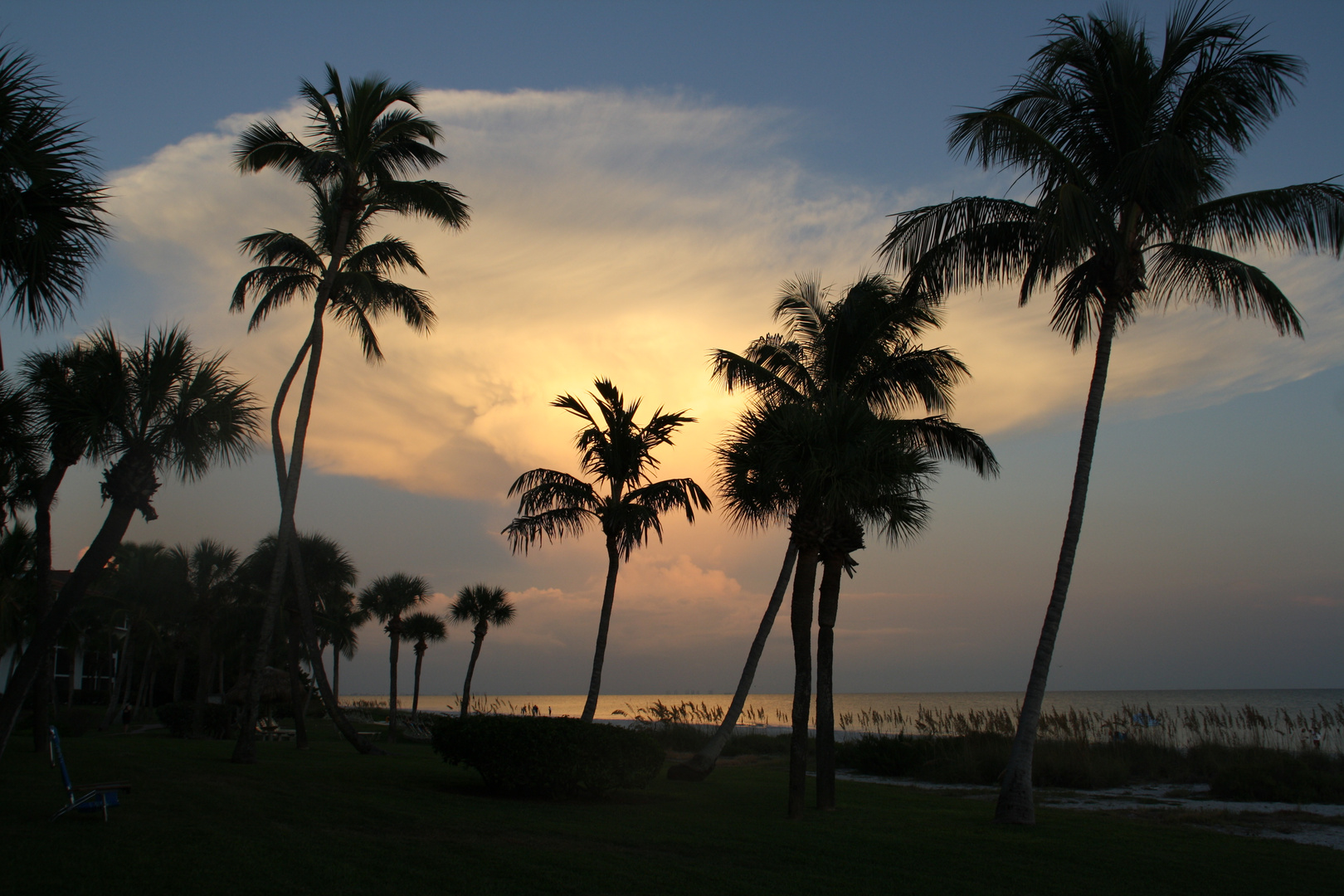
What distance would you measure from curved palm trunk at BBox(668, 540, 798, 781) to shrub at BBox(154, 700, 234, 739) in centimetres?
1817

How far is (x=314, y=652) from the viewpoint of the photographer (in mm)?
20234

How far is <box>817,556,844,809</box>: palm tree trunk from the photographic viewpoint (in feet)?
45.4

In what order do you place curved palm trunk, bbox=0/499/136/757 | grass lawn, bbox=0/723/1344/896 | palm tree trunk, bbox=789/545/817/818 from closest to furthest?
grass lawn, bbox=0/723/1344/896, curved palm trunk, bbox=0/499/136/757, palm tree trunk, bbox=789/545/817/818

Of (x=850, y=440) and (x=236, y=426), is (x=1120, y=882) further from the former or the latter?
(x=236, y=426)

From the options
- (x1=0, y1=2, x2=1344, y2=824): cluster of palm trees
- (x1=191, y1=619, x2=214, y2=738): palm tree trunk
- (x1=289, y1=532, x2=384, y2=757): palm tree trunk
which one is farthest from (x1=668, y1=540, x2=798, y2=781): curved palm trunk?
(x1=191, y1=619, x2=214, y2=738): palm tree trunk

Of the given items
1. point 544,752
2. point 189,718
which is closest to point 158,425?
point 544,752

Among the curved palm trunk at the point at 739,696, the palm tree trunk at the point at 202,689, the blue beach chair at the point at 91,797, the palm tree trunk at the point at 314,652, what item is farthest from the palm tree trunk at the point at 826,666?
the palm tree trunk at the point at 202,689

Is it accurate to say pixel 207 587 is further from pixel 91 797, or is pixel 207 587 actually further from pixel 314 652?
pixel 91 797

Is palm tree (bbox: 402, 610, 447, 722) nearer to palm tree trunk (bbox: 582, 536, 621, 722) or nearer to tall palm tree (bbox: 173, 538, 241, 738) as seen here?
tall palm tree (bbox: 173, 538, 241, 738)

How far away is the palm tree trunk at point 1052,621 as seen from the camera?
13258 millimetres

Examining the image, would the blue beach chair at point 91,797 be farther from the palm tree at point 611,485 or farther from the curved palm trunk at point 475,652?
the curved palm trunk at point 475,652

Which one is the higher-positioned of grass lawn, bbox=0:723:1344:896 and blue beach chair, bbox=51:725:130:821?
blue beach chair, bbox=51:725:130:821

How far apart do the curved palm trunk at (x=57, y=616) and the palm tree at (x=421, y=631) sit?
34.4m

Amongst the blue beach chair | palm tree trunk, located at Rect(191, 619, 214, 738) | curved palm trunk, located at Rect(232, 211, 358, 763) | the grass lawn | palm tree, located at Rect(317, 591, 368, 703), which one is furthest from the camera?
palm tree, located at Rect(317, 591, 368, 703)
